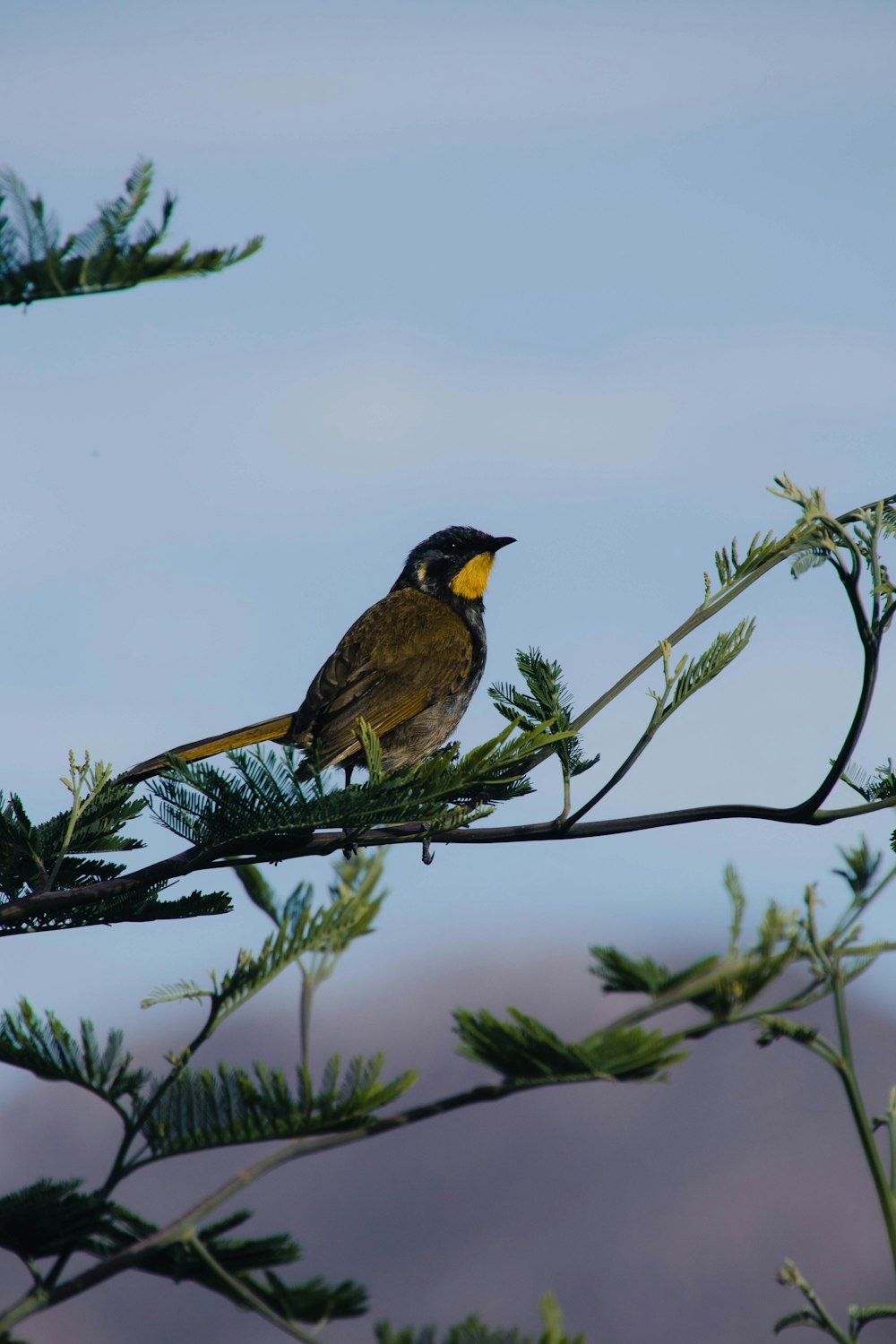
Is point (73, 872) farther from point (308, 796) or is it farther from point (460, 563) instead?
point (460, 563)

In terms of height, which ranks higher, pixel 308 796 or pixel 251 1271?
pixel 308 796

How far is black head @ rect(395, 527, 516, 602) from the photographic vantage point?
24.4ft

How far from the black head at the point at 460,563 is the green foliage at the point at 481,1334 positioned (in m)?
6.22

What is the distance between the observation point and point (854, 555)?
2127 mm

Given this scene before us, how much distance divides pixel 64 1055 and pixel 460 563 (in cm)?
584

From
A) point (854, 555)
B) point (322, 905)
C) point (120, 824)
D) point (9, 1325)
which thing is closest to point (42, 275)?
point (322, 905)

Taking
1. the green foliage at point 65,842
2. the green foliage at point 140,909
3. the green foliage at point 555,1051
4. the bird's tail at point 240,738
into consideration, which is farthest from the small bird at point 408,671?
the green foliage at point 555,1051

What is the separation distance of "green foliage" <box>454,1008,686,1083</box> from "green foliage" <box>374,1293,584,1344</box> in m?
0.21

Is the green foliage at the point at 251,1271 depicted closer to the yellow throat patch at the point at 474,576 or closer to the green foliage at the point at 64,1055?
the green foliage at the point at 64,1055

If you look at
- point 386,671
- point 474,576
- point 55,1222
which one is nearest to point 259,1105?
point 55,1222

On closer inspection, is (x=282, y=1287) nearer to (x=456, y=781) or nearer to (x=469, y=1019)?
(x=469, y=1019)

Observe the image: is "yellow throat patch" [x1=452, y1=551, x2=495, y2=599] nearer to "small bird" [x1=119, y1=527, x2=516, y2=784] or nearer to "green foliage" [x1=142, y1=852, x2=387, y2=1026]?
"small bird" [x1=119, y1=527, x2=516, y2=784]

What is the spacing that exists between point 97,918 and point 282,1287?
110 cm

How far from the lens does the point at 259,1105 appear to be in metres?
1.56
